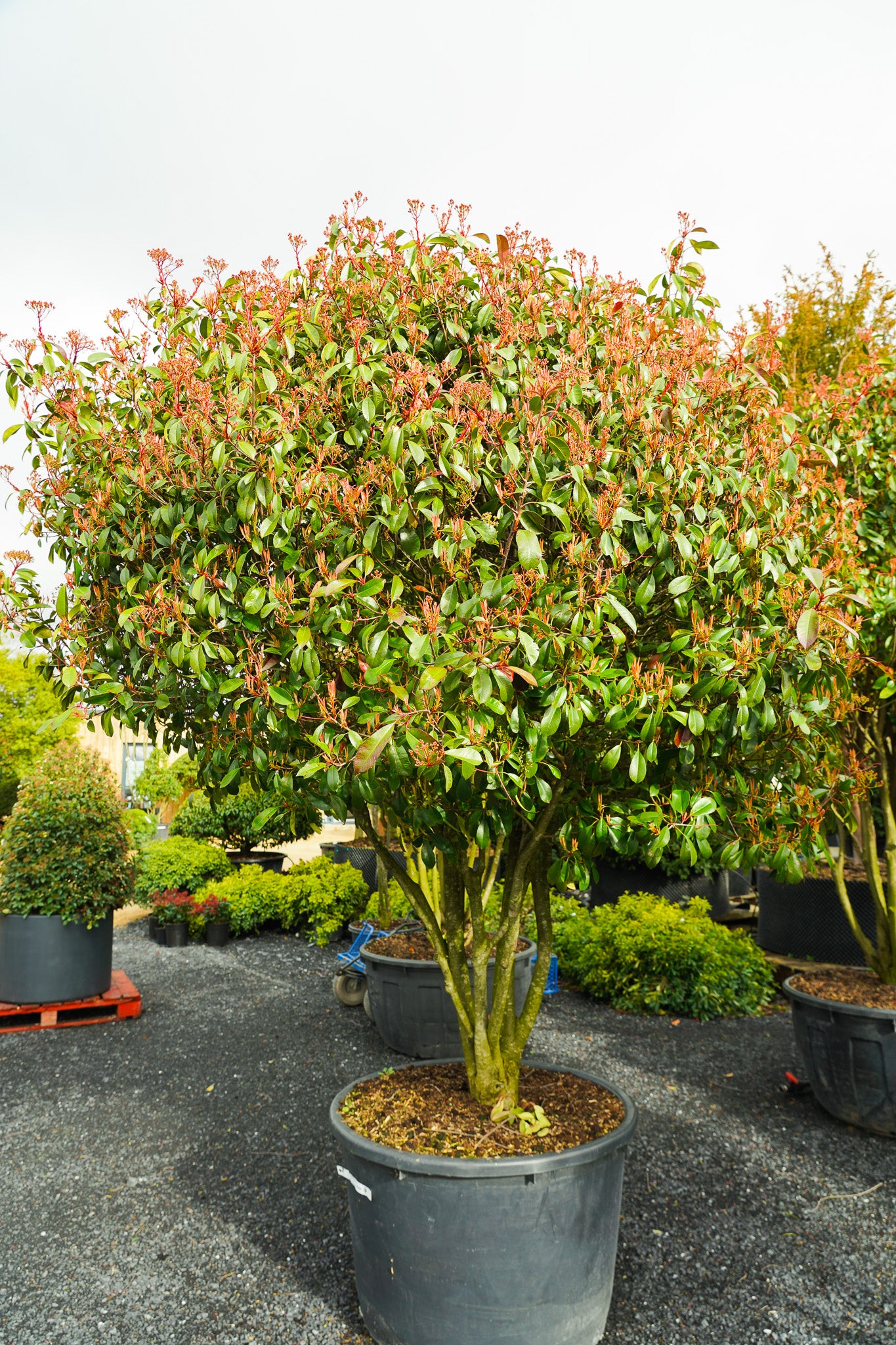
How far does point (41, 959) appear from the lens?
532cm

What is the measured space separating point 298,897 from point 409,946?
3090mm

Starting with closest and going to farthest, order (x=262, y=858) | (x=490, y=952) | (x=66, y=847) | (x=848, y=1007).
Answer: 1. (x=490, y=952)
2. (x=848, y=1007)
3. (x=66, y=847)
4. (x=262, y=858)

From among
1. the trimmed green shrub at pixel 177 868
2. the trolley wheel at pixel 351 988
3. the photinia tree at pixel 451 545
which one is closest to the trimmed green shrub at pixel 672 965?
the trolley wheel at pixel 351 988

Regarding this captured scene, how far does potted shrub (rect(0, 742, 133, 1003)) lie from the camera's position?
17.4 feet

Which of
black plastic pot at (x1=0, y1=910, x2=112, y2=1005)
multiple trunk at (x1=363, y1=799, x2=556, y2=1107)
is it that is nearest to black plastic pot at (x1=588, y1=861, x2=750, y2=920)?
black plastic pot at (x1=0, y1=910, x2=112, y2=1005)

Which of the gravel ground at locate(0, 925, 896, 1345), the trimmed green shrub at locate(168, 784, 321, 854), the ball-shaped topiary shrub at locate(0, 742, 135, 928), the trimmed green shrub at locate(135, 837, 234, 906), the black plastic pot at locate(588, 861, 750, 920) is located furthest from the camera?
the trimmed green shrub at locate(168, 784, 321, 854)

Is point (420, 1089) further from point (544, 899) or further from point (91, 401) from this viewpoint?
point (91, 401)

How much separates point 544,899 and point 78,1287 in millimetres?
1984

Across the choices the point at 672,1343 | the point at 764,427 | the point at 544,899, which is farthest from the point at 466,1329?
the point at 764,427

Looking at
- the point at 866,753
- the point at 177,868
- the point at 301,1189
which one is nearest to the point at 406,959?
the point at 301,1189

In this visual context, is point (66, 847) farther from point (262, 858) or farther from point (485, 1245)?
point (262, 858)

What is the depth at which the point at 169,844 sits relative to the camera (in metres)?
9.20

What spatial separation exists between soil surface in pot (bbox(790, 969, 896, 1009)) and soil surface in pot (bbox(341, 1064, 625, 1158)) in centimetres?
168

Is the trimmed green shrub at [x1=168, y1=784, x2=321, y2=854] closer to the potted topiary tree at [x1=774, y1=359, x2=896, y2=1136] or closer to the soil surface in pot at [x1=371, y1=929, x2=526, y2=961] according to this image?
the soil surface in pot at [x1=371, y1=929, x2=526, y2=961]
